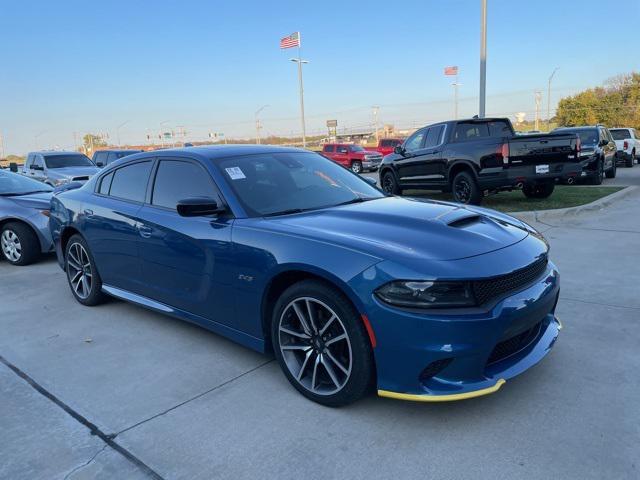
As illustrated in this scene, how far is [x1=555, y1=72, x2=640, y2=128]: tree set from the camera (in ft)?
194

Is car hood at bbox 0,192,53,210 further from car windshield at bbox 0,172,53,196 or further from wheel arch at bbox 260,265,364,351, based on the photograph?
wheel arch at bbox 260,265,364,351

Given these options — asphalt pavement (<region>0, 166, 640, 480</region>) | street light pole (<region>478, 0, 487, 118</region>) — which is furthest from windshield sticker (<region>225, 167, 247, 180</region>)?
street light pole (<region>478, 0, 487, 118</region>)

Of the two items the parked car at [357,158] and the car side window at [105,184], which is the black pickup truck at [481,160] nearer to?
the car side window at [105,184]

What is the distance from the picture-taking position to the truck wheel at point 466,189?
981cm

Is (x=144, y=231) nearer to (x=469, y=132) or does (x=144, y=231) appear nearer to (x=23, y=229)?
(x=23, y=229)

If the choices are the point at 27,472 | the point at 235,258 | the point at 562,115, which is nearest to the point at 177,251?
the point at 235,258

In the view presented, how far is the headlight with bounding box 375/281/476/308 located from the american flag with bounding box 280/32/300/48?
4277cm

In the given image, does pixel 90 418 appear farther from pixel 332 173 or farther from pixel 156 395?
pixel 332 173

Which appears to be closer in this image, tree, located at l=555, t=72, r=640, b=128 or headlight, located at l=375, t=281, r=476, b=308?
headlight, located at l=375, t=281, r=476, b=308

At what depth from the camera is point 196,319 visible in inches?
152

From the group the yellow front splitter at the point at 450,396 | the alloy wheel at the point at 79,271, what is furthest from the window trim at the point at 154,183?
the yellow front splitter at the point at 450,396

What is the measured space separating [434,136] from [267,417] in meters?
9.10

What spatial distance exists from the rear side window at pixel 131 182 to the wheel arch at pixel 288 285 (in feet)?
5.84

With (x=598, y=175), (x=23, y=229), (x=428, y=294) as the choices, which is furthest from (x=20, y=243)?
(x=598, y=175)
